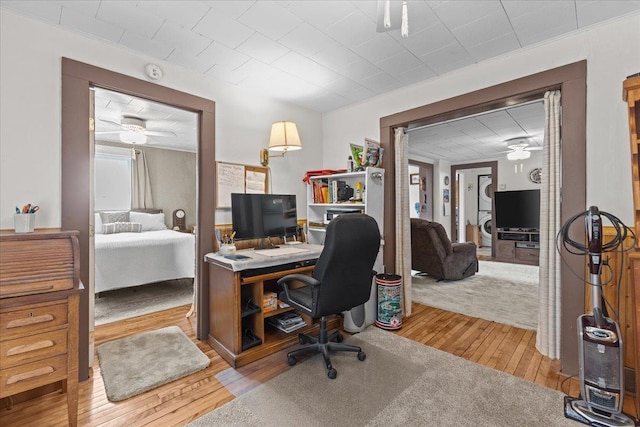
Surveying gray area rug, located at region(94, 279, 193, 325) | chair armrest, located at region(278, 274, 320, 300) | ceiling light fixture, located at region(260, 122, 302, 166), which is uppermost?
ceiling light fixture, located at region(260, 122, 302, 166)

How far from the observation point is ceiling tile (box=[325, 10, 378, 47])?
76.0 inches

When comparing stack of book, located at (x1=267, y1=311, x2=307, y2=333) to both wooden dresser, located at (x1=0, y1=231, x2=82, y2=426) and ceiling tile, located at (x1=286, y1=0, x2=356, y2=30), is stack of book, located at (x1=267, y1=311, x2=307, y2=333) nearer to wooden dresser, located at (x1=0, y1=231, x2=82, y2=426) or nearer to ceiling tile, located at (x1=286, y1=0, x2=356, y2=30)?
wooden dresser, located at (x1=0, y1=231, x2=82, y2=426)

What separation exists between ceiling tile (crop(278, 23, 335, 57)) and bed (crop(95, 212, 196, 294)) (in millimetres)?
2980

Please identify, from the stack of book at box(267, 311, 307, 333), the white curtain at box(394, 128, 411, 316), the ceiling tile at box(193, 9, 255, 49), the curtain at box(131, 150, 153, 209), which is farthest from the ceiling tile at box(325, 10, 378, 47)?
the curtain at box(131, 150, 153, 209)

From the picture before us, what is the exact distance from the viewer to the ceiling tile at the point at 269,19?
1831 millimetres

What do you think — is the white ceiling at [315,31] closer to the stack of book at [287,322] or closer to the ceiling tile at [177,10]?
the ceiling tile at [177,10]

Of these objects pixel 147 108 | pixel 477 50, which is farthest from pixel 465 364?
pixel 147 108

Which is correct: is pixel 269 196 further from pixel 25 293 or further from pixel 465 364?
pixel 465 364

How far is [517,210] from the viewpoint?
20.5 ft

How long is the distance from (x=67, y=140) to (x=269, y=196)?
1.57m

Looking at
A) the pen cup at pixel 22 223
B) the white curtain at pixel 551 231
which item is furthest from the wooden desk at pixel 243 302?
the white curtain at pixel 551 231

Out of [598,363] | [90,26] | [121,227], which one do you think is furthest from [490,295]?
[121,227]

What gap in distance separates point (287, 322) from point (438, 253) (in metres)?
2.85

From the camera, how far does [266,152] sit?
10.4ft
